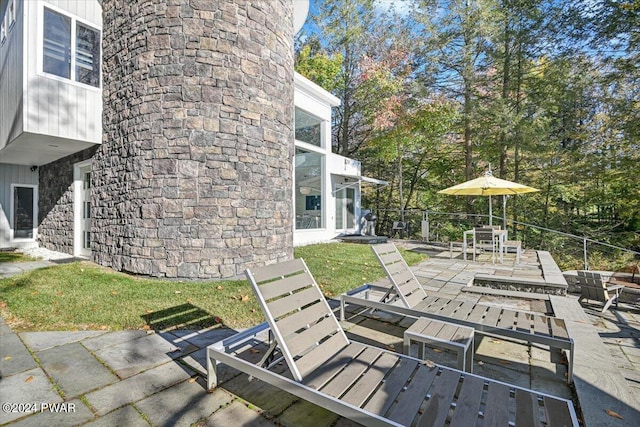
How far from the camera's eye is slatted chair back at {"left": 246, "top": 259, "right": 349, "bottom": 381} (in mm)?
2090

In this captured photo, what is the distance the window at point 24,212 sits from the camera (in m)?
10.2

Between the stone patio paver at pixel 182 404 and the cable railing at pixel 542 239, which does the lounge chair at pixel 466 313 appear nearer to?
the stone patio paver at pixel 182 404

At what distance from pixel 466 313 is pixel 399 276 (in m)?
0.80

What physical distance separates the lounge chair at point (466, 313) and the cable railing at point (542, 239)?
795 centimetres

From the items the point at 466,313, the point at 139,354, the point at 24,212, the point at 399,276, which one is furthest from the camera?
the point at 24,212

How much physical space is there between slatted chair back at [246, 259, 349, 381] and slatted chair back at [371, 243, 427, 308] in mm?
1131

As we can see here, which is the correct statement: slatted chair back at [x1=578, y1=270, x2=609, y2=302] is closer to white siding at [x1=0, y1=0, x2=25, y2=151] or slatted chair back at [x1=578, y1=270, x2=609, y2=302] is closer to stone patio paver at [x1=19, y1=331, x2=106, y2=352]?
stone patio paver at [x1=19, y1=331, x2=106, y2=352]

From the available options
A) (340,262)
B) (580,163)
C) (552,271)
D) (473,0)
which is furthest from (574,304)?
(473,0)

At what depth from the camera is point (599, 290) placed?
5824 millimetres

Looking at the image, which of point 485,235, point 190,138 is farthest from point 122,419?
point 485,235

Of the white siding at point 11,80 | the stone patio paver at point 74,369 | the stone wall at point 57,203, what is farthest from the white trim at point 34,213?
the stone patio paver at point 74,369

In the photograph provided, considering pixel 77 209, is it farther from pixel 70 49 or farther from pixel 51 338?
pixel 51 338

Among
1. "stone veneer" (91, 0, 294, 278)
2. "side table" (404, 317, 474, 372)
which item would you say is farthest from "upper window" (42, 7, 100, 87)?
"side table" (404, 317, 474, 372)

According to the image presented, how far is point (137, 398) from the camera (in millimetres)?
2191
